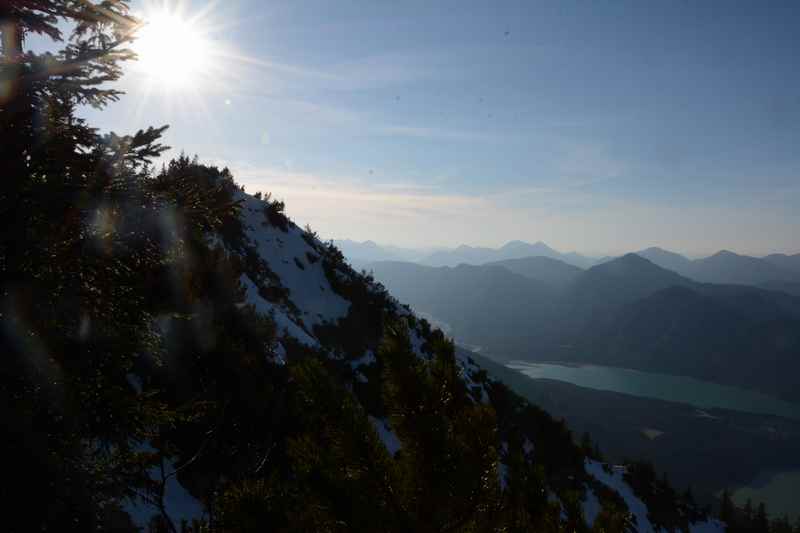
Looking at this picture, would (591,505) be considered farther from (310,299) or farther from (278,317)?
(278,317)

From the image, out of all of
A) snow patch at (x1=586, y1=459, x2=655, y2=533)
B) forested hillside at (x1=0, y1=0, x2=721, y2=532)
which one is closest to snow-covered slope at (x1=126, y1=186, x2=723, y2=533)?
snow patch at (x1=586, y1=459, x2=655, y2=533)

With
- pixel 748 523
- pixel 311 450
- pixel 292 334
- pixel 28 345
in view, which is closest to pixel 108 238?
pixel 28 345

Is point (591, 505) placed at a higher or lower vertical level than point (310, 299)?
lower

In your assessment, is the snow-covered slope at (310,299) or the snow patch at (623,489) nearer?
the snow-covered slope at (310,299)

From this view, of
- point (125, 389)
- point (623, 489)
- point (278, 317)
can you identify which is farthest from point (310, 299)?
point (623, 489)

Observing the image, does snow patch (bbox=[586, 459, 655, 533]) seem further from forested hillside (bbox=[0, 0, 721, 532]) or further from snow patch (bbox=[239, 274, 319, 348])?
forested hillside (bbox=[0, 0, 721, 532])

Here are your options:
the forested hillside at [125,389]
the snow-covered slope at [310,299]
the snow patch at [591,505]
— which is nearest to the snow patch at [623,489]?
the snow-covered slope at [310,299]

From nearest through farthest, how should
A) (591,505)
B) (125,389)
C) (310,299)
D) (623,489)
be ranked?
(125,389) < (591,505) < (310,299) < (623,489)

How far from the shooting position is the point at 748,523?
250ft

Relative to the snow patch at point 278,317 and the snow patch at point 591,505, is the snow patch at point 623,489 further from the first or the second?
the snow patch at point 278,317

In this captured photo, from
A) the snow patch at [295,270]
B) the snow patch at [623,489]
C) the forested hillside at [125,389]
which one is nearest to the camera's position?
the forested hillside at [125,389]

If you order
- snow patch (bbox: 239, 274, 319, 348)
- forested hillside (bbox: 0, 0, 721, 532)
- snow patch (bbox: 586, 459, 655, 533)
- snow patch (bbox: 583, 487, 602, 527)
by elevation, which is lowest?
snow patch (bbox: 586, 459, 655, 533)

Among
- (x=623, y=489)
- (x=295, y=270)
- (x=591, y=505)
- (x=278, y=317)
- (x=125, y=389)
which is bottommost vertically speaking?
(x=623, y=489)

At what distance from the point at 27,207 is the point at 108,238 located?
522 mm
